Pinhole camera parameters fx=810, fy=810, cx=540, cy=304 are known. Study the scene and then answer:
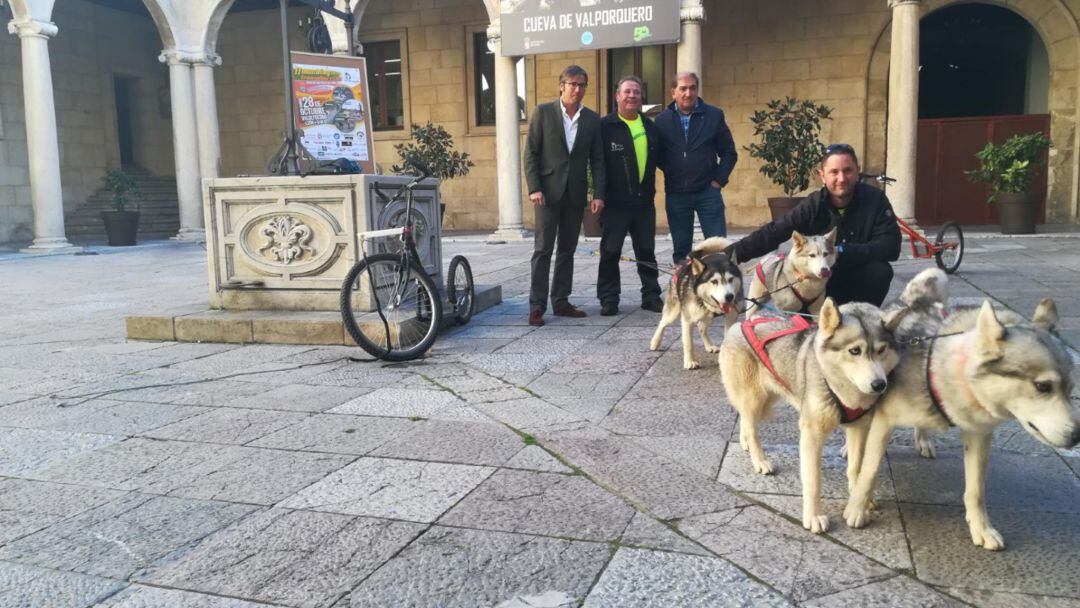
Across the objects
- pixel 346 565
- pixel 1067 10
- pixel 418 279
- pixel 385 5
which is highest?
pixel 385 5

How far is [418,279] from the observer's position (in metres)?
5.92

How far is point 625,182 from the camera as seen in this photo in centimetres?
682

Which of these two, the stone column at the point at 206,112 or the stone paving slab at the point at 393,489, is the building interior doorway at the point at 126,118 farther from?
the stone paving slab at the point at 393,489

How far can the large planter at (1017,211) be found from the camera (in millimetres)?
13337

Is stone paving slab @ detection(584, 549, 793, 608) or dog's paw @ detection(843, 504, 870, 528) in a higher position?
dog's paw @ detection(843, 504, 870, 528)

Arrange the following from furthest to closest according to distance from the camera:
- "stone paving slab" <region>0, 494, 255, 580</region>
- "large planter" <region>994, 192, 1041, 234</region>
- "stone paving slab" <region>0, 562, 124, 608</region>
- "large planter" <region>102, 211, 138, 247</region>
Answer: "large planter" <region>102, 211, 138, 247</region> < "large planter" <region>994, 192, 1041, 234</region> < "stone paving slab" <region>0, 494, 255, 580</region> < "stone paving slab" <region>0, 562, 124, 608</region>

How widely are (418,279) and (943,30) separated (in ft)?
53.9

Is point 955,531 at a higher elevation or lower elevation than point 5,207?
lower

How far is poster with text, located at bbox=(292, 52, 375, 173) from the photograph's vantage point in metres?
7.41

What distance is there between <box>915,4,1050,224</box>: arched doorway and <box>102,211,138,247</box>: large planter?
1655 centimetres

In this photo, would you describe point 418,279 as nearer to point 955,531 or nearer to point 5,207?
point 955,531

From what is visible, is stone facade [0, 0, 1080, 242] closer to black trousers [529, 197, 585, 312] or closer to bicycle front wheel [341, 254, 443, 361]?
black trousers [529, 197, 585, 312]

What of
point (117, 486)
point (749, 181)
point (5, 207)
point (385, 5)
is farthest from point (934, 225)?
point (5, 207)

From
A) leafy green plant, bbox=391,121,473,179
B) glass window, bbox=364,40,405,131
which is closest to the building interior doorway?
glass window, bbox=364,40,405,131
